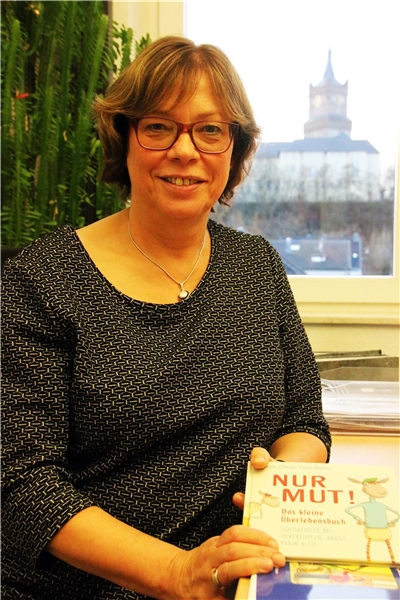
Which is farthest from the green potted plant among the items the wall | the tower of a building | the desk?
the desk

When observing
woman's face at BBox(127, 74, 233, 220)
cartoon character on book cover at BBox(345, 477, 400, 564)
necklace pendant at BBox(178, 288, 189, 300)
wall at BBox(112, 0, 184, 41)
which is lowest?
cartoon character on book cover at BBox(345, 477, 400, 564)

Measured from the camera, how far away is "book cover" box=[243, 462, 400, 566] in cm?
77

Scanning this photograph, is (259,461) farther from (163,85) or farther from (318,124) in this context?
(318,124)

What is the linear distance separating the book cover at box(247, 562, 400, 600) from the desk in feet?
1.51

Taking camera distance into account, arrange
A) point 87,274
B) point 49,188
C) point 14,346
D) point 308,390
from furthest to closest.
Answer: point 49,188 < point 308,390 < point 87,274 < point 14,346

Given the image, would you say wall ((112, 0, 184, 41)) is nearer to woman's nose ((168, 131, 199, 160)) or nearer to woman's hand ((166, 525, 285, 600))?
woman's nose ((168, 131, 199, 160))

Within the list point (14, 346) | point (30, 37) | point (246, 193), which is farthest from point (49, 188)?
point (14, 346)

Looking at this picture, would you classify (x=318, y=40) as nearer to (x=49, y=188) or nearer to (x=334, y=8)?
(x=334, y=8)

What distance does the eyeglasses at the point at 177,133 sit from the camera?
1.15m

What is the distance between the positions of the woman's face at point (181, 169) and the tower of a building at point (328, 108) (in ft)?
3.21

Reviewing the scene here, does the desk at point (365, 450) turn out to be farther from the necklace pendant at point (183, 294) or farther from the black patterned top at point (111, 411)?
the necklace pendant at point (183, 294)

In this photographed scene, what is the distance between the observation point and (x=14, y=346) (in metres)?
1.02

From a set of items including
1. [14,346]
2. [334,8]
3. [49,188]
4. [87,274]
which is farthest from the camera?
[334,8]

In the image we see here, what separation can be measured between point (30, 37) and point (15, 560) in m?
1.34
